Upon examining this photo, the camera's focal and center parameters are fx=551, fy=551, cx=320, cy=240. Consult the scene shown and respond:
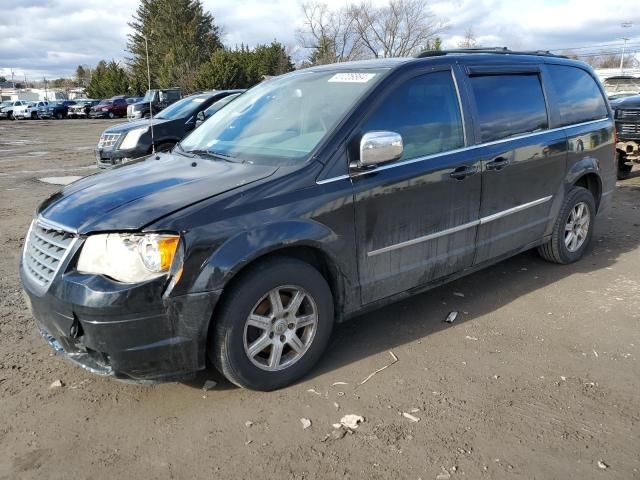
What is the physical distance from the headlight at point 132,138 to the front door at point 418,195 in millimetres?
7423

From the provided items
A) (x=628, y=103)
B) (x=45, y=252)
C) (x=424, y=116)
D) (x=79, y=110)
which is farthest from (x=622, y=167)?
(x=79, y=110)

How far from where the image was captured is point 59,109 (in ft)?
153

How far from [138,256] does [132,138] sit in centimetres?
796

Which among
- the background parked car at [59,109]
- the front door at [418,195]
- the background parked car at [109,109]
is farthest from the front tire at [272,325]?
the background parked car at [59,109]

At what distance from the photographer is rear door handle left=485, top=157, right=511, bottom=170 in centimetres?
409

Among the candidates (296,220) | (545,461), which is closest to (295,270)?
(296,220)

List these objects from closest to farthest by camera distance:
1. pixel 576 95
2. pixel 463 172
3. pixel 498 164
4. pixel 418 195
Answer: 1. pixel 418 195
2. pixel 463 172
3. pixel 498 164
4. pixel 576 95

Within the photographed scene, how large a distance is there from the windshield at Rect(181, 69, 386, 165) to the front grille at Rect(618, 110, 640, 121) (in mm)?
7867

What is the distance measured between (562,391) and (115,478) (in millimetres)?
2467

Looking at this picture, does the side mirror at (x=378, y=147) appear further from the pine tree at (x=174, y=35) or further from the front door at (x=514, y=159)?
the pine tree at (x=174, y=35)

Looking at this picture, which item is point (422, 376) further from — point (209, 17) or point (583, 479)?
point (209, 17)

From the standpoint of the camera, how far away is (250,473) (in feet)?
8.47

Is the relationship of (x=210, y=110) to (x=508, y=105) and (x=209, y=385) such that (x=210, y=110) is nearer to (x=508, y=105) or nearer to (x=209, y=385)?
(x=508, y=105)

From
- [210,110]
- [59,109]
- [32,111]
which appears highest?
[59,109]
